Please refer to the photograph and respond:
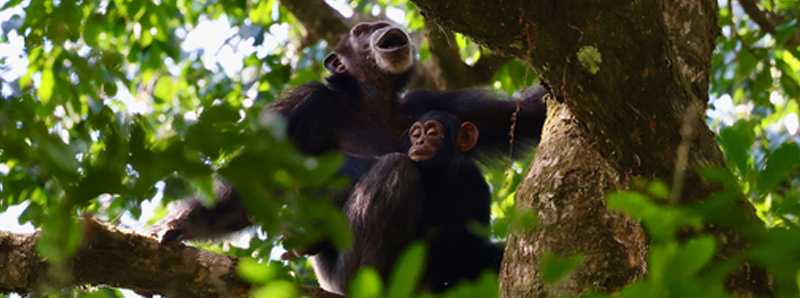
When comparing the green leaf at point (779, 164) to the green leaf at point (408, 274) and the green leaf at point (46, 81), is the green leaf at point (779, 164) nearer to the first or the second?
the green leaf at point (408, 274)

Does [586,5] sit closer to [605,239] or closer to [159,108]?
[605,239]

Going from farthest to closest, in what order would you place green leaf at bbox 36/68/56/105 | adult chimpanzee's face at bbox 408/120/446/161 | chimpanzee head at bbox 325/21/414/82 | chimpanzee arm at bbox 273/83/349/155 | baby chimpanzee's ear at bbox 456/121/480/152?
1. chimpanzee head at bbox 325/21/414/82
2. baby chimpanzee's ear at bbox 456/121/480/152
3. chimpanzee arm at bbox 273/83/349/155
4. adult chimpanzee's face at bbox 408/120/446/161
5. green leaf at bbox 36/68/56/105

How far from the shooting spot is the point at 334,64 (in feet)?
22.6

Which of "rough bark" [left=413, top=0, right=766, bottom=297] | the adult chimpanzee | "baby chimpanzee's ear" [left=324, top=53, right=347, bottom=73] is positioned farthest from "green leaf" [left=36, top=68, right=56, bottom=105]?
"rough bark" [left=413, top=0, right=766, bottom=297]

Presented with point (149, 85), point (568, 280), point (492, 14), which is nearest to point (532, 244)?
point (568, 280)

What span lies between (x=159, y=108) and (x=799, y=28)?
4.71 meters

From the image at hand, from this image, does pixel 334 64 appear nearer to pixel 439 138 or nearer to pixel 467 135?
pixel 467 135

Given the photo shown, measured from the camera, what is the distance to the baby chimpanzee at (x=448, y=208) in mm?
5785

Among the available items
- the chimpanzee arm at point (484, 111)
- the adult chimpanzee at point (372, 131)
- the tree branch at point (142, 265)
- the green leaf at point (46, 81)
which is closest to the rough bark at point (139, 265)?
the tree branch at point (142, 265)

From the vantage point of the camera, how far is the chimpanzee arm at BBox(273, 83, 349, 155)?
6.12 metres

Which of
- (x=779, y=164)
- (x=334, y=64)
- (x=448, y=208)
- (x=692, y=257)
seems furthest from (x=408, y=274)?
(x=334, y=64)

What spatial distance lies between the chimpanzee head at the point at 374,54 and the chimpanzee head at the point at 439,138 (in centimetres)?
51

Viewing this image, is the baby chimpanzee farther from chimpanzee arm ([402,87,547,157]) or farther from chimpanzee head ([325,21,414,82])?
chimpanzee head ([325,21,414,82])

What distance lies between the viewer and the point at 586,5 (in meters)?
3.56
